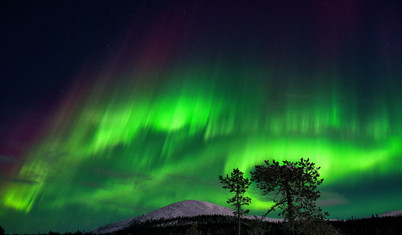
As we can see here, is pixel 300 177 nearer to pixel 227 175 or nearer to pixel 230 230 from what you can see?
pixel 227 175

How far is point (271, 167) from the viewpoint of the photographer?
2483cm

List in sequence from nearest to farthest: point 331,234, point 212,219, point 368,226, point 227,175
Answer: point 331,234 < point 227,175 < point 368,226 < point 212,219

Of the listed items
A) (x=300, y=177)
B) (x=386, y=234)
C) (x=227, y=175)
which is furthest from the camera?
(x=227, y=175)

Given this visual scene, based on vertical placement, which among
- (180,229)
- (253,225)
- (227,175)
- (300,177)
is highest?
(227,175)

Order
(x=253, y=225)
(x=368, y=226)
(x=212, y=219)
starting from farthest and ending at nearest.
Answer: (x=212, y=219), (x=368, y=226), (x=253, y=225)

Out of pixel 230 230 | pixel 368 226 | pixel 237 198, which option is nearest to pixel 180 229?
pixel 230 230

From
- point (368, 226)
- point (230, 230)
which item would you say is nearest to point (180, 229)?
point (230, 230)

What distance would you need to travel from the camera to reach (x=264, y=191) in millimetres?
25016

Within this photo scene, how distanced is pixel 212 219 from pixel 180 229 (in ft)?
124

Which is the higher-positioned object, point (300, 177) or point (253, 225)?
point (300, 177)

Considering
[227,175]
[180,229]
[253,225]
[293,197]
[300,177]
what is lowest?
[180,229]

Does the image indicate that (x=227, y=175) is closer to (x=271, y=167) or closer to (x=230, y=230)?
(x=271, y=167)

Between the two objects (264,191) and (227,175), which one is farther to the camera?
(227,175)

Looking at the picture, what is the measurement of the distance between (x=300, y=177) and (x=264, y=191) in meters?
3.48
